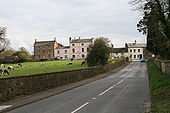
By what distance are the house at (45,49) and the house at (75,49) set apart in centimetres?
423

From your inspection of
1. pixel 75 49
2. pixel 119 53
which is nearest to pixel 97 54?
pixel 75 49

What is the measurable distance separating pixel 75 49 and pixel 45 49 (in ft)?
62.1

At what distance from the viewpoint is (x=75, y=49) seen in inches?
5581

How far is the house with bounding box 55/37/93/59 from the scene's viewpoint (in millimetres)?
140375

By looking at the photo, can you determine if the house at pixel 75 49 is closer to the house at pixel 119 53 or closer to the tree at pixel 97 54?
the house at pixel 119 53

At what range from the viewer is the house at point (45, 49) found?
484 ft

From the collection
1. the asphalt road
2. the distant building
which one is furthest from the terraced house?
the asphalt road

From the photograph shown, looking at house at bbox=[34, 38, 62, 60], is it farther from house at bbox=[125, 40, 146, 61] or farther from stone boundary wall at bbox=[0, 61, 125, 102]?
stone boundary wall at bbox=[0, 61, 125, 102]

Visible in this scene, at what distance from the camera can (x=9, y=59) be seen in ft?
353

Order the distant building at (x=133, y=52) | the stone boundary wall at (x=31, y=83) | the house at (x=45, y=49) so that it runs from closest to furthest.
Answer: the stone boundary wall at (x=31, y=83)
the house at (x=45, y=49)
the distant building at (x=133, y=52)

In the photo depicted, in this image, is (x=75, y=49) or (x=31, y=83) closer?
(x=31, y=83)

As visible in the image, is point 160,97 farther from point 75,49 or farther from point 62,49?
point 62,49

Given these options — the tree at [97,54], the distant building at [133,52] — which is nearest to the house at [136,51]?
the distant building at [133,52]

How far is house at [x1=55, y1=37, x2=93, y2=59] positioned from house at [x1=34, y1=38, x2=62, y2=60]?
4.23 meters
